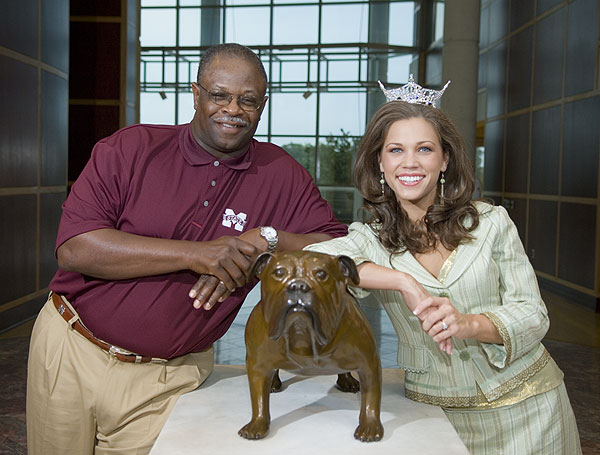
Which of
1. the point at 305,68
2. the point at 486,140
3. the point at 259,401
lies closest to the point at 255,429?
the point at 259,401

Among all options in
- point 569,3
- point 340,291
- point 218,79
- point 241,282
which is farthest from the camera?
point 569,3

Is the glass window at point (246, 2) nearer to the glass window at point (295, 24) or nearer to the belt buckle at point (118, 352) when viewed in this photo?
the glass window at point (295, 24)

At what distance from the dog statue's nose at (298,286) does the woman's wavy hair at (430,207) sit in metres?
Result: 0.60

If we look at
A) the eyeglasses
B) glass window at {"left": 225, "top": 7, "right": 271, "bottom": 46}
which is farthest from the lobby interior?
glass window at {"left": 225, "top": 7, "right": 271, "bottom": 46}

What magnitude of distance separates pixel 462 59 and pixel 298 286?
30.0 feet

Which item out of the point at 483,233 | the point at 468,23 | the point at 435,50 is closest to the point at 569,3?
the point at 468,23

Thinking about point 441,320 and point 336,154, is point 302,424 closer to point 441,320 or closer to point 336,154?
point 441,320

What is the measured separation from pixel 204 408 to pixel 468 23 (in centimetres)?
911

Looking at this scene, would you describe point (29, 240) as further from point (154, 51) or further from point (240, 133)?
point (154, 51)

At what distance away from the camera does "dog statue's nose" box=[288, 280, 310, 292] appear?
1.47 m

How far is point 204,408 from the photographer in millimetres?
1945

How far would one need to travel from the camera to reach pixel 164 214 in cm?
213

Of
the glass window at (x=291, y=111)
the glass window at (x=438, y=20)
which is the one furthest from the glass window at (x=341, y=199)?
the glass window at (x=438, y=20)

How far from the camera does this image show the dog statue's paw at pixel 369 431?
1696 mm
